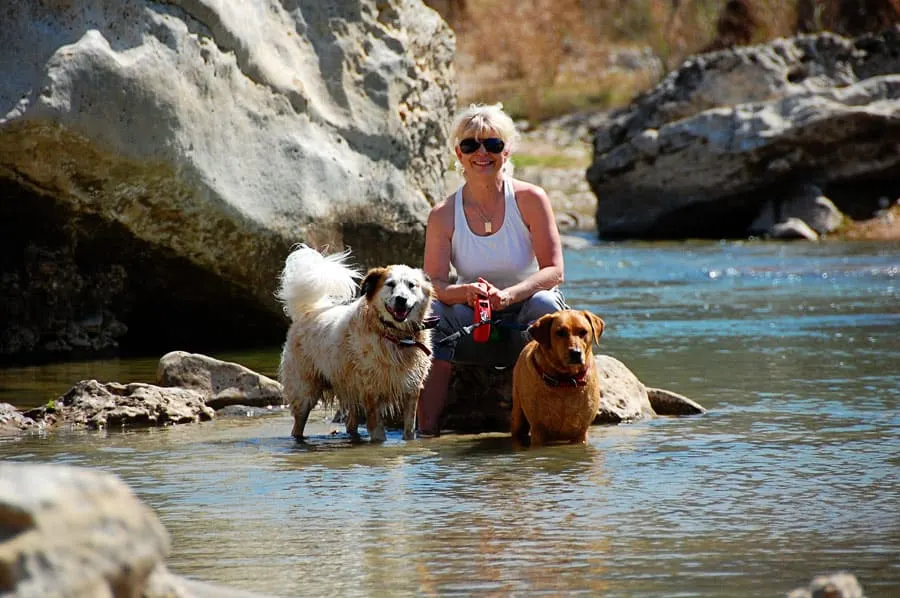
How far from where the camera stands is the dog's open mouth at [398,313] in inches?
277

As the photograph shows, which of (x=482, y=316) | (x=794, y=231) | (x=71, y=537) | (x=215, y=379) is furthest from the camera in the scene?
(x=794, y=231)

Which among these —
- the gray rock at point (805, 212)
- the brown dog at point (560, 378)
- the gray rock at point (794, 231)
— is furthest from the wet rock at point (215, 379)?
the gray rock at point (805, 212)

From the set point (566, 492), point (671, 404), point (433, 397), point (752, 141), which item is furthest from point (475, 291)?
point (752, 141)

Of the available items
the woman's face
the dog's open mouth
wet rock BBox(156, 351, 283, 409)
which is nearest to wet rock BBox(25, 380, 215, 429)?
wet rock BBox(156, 351, 283, 409)

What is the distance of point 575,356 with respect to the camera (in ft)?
21.5

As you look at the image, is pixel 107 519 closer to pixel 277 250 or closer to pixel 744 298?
pixel 277 250

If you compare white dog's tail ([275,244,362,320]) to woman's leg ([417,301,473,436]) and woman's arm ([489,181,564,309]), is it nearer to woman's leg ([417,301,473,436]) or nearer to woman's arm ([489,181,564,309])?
woman's leg ([417,301,473,436])

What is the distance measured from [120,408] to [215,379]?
2.78 ft

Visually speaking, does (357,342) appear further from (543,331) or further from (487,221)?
(543,331)

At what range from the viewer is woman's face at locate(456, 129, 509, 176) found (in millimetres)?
7418

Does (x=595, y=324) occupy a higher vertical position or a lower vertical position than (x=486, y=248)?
lower

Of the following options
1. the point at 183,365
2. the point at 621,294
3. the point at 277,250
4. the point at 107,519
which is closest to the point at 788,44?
the point at 621,294

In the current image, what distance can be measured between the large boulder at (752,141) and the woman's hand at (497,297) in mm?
12849

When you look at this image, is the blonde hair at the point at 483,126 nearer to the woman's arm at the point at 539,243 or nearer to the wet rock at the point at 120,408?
the woman's arm at the point at 539,243
